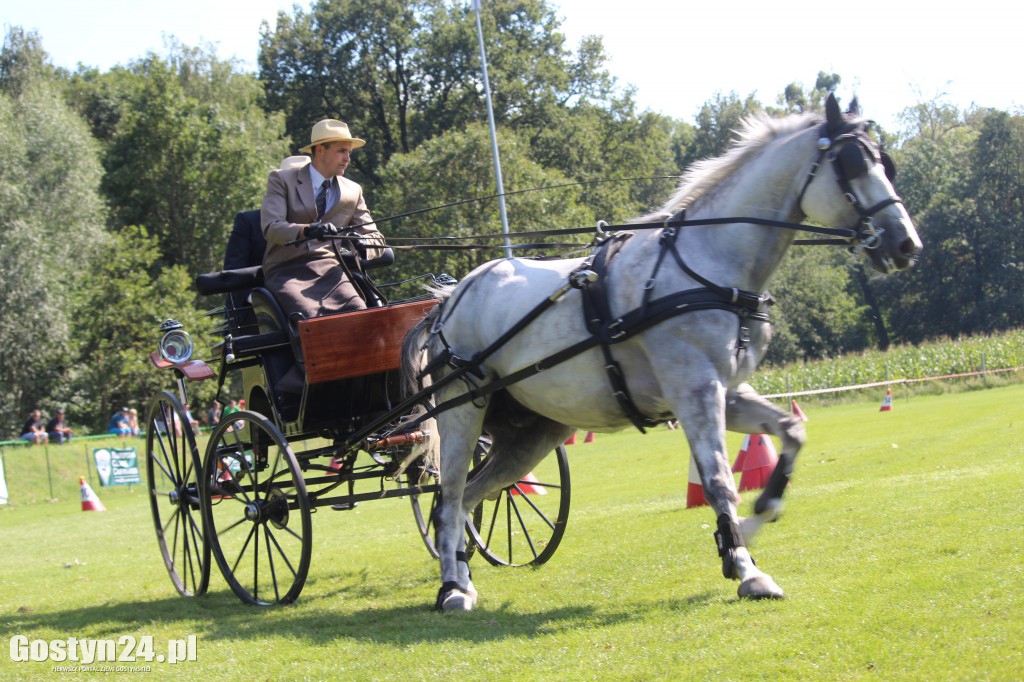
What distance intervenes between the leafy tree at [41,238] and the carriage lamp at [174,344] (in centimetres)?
2807

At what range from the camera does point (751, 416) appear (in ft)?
20.9

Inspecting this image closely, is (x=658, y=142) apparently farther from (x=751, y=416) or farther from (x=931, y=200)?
(x=751, y=416)

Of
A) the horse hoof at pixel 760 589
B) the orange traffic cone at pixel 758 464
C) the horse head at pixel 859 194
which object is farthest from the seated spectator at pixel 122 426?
the horse head at pixel 859 194

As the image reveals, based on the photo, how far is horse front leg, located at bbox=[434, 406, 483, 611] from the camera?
678cm

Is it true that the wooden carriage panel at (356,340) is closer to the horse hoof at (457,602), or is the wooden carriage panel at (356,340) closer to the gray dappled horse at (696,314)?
the gray dappled horse at (696,314)

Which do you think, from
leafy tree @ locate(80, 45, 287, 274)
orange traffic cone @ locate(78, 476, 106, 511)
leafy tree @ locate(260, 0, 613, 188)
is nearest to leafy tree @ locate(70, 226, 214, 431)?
leafy tree @ locate(80, 45, 287, 274)

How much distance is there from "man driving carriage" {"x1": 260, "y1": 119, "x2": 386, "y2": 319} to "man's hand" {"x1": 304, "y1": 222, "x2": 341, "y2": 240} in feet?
0.46

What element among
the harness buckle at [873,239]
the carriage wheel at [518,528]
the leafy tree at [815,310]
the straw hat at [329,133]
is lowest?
the leafy tree at [815,310]

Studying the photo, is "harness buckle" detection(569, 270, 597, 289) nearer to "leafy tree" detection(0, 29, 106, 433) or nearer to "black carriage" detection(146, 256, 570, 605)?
"black carriage" detection(146, 256, 570, 605)

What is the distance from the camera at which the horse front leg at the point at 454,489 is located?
22.2ft

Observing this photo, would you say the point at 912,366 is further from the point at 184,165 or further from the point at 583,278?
the point at 583,278

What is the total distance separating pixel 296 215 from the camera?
8.02 metres

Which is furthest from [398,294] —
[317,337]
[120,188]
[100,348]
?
[317,337]

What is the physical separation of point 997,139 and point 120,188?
41.8 meters
